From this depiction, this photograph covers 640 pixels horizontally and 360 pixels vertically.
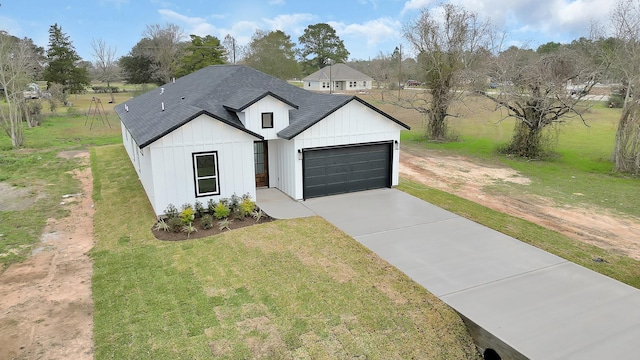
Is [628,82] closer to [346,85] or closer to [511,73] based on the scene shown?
[511,73]

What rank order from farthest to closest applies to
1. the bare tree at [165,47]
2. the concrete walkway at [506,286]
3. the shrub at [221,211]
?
the bare tree at [165,47] → the shrub at [221,211] → the concrete walkway at [506,286]

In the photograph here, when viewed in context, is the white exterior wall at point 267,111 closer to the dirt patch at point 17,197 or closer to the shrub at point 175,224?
the shrub at point 175,224

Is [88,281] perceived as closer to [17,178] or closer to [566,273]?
[566,273]

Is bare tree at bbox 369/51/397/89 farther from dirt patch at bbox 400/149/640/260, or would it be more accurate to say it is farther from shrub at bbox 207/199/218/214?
shrub at bbox 207/199/218/214

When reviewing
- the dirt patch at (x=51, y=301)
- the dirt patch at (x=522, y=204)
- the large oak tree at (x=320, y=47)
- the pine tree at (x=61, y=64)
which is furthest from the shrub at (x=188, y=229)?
the large oak tree at (x=320, y=47)

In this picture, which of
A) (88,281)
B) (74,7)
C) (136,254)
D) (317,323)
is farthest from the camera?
(74,7)

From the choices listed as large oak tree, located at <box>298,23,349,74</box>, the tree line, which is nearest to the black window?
the tree line

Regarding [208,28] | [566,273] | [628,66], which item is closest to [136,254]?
[566,273]
